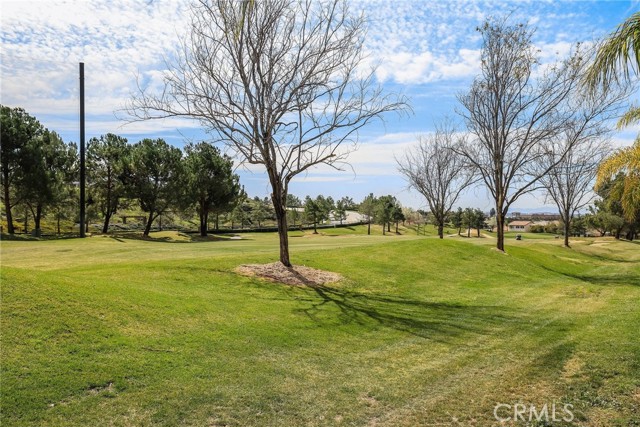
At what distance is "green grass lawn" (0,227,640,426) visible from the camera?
4.84 meters

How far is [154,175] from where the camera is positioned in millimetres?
39625

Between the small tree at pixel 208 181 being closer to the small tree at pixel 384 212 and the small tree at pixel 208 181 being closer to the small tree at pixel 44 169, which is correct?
the small tree at pixel 44 169

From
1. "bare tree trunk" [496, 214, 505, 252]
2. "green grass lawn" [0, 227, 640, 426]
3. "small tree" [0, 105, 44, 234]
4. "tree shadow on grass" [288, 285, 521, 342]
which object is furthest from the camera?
"small tree" [0, 105, 44, 234]

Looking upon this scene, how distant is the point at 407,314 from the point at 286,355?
459 cm

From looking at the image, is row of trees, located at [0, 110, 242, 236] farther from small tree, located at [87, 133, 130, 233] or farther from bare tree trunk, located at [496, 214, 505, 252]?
bare tree trunk, located at [496, 214, 505, 252]

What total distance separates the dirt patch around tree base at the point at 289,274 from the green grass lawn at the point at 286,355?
2.33 ft

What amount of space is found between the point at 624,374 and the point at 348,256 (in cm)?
1217

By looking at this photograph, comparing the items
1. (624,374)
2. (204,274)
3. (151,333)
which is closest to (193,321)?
(151,333)

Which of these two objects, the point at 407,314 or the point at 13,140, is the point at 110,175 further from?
the point at 407,314

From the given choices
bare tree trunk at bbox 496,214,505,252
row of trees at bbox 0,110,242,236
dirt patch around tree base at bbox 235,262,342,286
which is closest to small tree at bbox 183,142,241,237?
row of trees at bbox 0,110,242,236

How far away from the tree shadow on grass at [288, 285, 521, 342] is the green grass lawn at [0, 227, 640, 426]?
0.07m

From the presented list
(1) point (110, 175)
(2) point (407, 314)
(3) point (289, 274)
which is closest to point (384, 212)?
(1) point (110, 175)

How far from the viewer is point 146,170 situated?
39.2m

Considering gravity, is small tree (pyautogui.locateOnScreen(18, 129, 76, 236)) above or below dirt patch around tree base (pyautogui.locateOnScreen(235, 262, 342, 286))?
above
